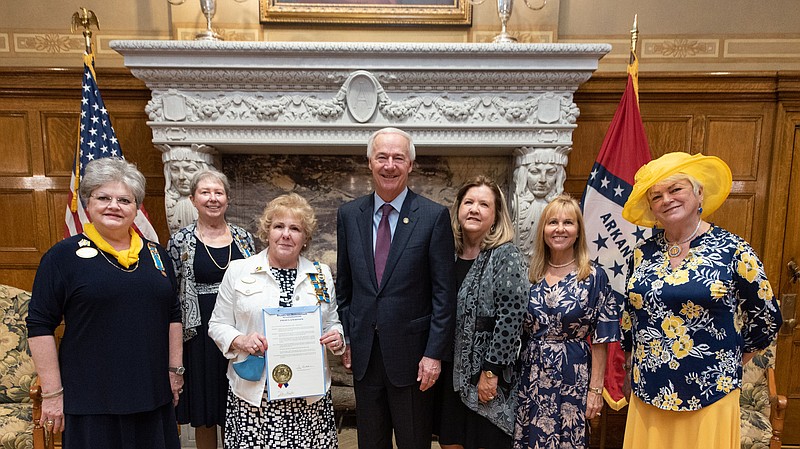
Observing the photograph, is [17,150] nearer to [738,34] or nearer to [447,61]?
[447,61]

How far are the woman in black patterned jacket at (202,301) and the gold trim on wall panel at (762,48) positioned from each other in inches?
134

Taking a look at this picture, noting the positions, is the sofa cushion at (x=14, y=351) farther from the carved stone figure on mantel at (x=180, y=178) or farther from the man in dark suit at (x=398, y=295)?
the man in dark suit at (x=398, y=295)

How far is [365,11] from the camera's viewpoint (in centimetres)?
287

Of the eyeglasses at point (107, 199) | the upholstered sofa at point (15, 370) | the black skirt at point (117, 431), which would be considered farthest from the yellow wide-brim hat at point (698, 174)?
the upholstered sofa at point (15, 370)

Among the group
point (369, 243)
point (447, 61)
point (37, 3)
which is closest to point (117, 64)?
point (37, 3)

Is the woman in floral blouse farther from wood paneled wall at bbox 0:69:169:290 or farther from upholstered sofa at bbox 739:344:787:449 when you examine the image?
wood paneled wall at bbox 0:69:169:290

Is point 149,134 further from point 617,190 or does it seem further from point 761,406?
point 761,406

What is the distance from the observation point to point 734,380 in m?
1.59

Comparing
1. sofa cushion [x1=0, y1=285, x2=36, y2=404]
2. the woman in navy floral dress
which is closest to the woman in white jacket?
the woman in navy floral dress

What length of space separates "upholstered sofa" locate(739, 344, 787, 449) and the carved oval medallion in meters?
2.66

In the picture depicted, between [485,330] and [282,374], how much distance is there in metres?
0.82

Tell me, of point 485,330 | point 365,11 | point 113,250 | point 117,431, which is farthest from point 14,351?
point 365,11

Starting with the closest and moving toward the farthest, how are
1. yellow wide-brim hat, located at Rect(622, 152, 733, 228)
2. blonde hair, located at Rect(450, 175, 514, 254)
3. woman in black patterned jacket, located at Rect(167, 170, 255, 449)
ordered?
1. yellow wide-brim hat, located at Rect(622, 152, 733, 228)
2. blonde hair, located at Rect(450, 175, 514, 254)
3. woman in black patterned jacket, located at Rect(167, 170, 255, 449)

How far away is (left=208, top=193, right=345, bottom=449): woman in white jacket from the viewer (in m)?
1.70
